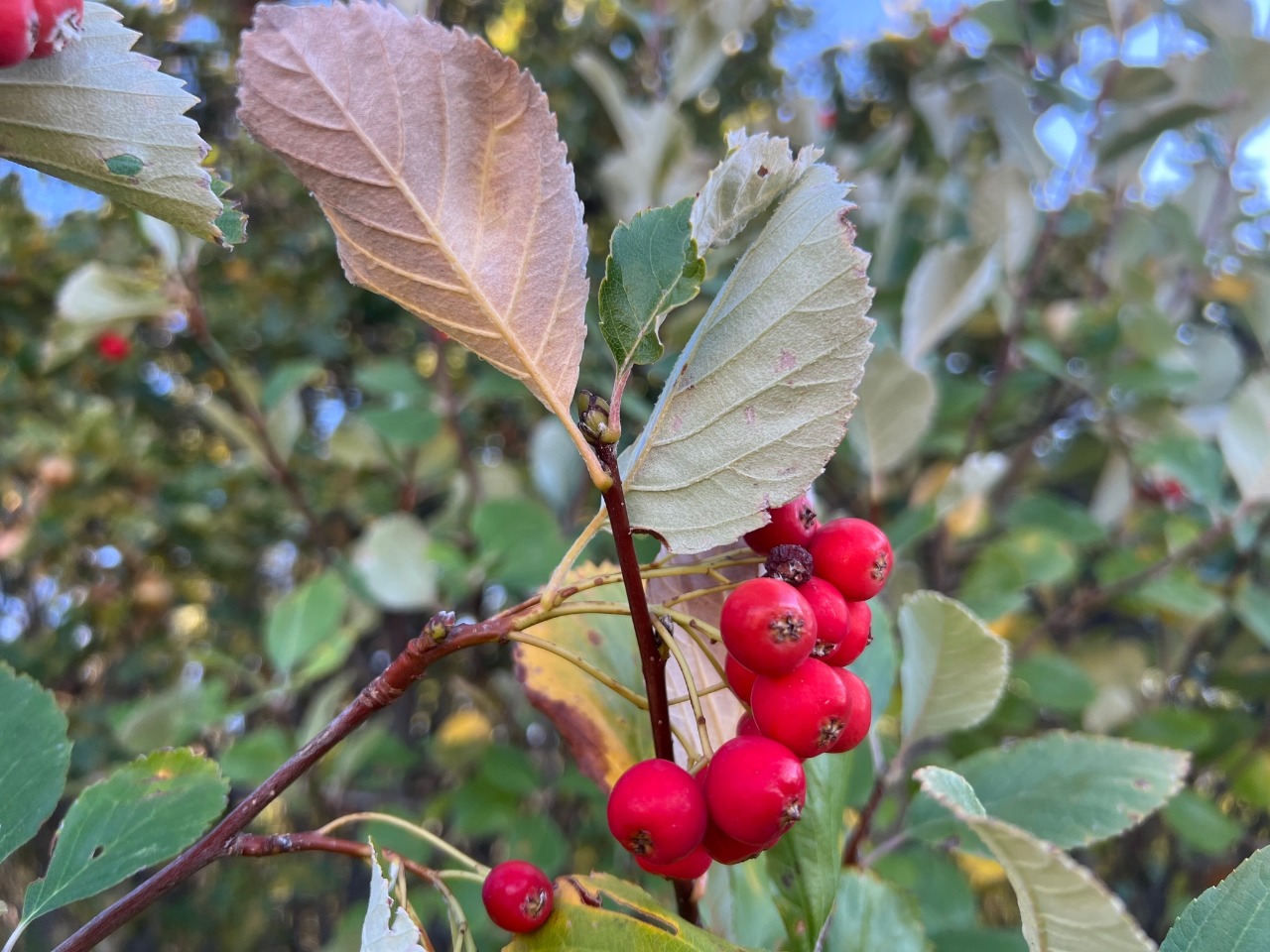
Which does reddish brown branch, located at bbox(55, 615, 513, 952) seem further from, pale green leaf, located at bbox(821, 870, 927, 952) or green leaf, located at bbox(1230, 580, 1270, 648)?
green leaf, located at bbox(1230, 580, 1270, 648)

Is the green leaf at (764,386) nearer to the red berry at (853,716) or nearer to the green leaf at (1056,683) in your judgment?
the red berry at (853,716)

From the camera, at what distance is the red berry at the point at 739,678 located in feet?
2.23

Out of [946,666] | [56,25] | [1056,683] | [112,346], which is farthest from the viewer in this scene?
[112,346]

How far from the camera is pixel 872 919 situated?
843mm

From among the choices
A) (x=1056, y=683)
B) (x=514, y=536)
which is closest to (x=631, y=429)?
(x=514, y=536)

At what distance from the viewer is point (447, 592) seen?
6.89 ft

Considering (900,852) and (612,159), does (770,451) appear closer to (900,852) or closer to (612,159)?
(900,852)

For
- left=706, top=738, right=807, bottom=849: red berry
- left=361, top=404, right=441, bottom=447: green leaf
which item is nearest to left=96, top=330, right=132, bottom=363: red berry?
left=361, top=404, right=441, bottom=447: green leaf

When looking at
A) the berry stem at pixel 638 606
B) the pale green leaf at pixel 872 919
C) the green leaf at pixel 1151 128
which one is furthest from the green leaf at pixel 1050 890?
the green leaf at pixel 1151 128

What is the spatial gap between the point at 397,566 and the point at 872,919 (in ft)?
4.75

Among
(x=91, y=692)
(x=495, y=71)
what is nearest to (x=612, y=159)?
(x=495, y=71)

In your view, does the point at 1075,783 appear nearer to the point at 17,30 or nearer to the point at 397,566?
the point at 17,30

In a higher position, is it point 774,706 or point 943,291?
point 774,706

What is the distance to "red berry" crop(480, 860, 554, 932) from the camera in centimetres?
67
